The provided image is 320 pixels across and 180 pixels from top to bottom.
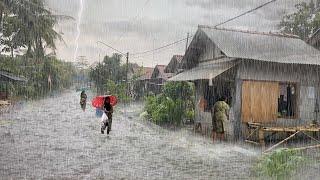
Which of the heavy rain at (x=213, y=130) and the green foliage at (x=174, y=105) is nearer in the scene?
the heavy rain at (x=213, y=130)

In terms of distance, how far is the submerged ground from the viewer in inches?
357

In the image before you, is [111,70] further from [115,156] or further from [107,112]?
[115,156]

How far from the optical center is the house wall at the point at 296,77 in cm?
1551

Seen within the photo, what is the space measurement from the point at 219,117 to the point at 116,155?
4.96 meters

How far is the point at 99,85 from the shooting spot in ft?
187

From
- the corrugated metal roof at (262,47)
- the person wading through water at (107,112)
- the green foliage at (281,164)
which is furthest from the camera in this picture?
the person wading through water at (107,112)

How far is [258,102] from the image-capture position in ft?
50.8

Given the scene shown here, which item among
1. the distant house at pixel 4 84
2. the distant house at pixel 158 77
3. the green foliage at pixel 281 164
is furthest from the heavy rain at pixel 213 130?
the distant house at pixel 158 77

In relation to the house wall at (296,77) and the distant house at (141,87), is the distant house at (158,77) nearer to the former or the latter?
the distant house at (141,87)

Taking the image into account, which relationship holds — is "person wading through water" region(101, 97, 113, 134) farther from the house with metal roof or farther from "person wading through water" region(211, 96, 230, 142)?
"person wading through water" region(211, 96, 230, 142)

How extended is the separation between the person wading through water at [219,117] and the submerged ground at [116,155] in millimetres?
589

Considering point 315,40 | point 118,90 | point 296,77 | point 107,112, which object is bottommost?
point 107,112

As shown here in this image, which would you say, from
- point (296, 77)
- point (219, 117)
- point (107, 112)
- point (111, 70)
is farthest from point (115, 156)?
point (111, 70)

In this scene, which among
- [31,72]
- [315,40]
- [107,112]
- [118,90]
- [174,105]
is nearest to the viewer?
[107,112]
